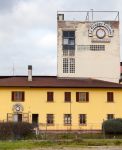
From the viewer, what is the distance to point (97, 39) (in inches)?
3172

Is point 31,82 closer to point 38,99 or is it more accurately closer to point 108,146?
point 38,99

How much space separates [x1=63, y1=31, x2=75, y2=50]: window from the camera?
80438 millimetres

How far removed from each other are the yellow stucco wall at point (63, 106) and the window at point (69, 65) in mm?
7490

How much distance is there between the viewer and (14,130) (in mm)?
51562

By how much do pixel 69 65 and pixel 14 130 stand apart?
99.9 feet

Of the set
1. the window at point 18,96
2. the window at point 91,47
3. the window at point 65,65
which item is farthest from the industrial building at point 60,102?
the window at point 91,47

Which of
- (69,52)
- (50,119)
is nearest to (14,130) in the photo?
(50,119)

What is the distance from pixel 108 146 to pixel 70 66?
38468 millimetres

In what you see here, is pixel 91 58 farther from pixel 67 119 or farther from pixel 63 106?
pixel 67 119

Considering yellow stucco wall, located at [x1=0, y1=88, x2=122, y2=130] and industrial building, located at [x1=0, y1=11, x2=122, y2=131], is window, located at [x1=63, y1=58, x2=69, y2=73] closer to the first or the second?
industrial building, located at [x1=0, y1=11, x2=122, y2=131]

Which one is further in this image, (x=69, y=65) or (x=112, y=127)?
(x=69, y=65)

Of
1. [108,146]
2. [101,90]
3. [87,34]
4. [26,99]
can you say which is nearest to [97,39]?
[87,34]

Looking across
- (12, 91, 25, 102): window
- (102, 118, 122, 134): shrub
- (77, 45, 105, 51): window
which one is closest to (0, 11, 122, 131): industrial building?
(12, 91, 25, 102): window

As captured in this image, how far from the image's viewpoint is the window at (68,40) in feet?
264
